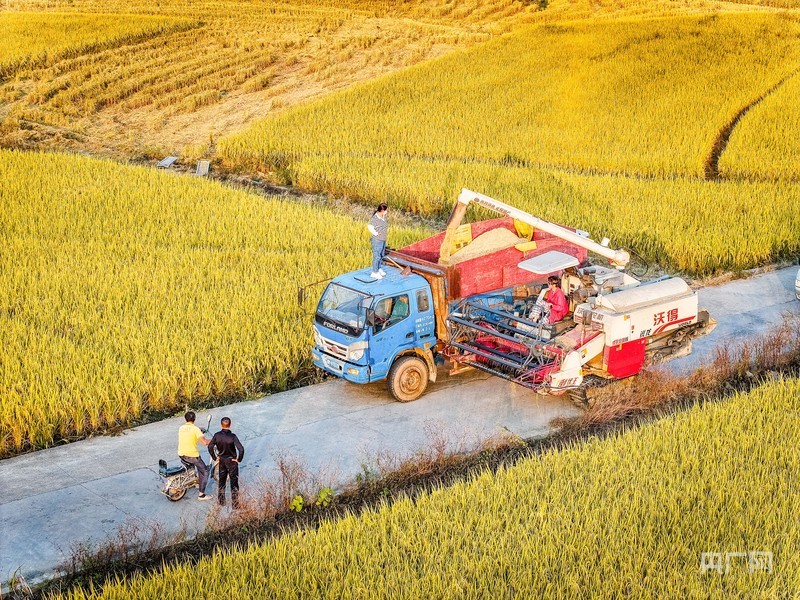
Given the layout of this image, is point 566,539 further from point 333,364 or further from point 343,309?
point 343,309

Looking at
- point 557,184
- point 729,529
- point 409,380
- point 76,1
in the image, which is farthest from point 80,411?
point 76,1

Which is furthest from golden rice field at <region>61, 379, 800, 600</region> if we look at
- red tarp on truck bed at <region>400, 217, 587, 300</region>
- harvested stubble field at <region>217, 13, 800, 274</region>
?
harvested stubble field at <region>217, 13, 800, 274</region>

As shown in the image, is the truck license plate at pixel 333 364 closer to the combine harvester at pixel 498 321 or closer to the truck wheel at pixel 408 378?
the combine harvester at pixel 498 321

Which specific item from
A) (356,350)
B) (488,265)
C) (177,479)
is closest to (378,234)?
→ (488,265)

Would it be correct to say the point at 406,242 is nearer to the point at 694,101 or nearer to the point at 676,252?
the point at 676,252

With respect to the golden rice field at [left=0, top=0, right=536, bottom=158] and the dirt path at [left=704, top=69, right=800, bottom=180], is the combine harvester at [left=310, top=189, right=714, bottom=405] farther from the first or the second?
the golden rice field at [left=0, top=0, right=536, bottom=158]

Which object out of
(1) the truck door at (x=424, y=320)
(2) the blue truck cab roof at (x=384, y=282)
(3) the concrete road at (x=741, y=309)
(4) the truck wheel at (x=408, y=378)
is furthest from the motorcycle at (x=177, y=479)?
(3) the concrete road at (x=741, y=309)
